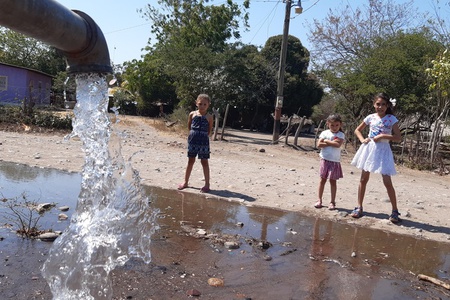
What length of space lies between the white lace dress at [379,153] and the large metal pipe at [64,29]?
4134 mm

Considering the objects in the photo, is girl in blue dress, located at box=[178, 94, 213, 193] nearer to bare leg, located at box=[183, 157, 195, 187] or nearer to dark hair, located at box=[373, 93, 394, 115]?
bare leg, located at box=[183, 157, 195, 187]

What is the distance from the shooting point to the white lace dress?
227 inches

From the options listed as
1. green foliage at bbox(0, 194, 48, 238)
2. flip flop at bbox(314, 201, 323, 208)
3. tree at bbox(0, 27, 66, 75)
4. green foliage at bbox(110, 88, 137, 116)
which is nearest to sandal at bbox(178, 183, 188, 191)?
flip flop at bbox(314, 201, 323, 208)

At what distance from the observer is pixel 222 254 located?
4.21 metres

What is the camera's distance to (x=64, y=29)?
2.21m

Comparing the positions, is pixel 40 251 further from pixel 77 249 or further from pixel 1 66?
pixel 1 66

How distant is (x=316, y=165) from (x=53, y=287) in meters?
9.50

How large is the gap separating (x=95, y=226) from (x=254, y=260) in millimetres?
1479

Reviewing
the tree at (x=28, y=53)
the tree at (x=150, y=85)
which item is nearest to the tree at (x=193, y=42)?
the tree at (x=150, y=85)

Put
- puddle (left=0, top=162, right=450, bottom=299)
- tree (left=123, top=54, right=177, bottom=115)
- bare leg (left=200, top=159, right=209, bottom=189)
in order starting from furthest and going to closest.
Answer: tree (left=123, top=54, right=177, bottom=115)
bare leg (left=200, top=159, right=209, bottom=189)
puddle (left=0, top=162, right=450, bottom=299)

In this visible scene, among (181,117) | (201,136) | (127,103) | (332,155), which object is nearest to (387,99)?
(332,155)

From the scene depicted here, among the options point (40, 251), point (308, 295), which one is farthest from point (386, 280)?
point (40, 251)

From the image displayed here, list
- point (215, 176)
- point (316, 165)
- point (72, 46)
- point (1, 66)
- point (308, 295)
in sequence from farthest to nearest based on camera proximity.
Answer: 1. point (1, 66)
2. point (316, 165)
3. point (215, 176)
4. point (308, 295)
5. point (72, 46)

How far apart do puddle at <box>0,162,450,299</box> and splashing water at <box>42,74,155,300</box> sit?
4.6 inches
